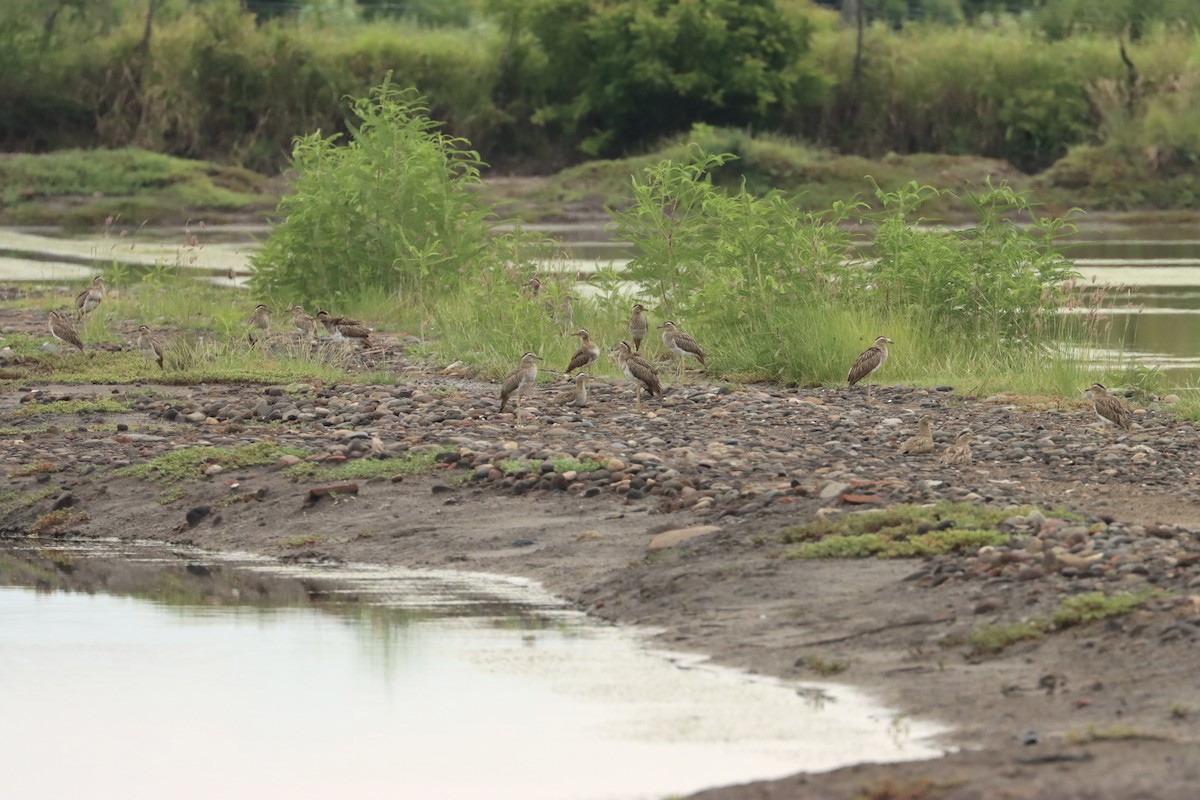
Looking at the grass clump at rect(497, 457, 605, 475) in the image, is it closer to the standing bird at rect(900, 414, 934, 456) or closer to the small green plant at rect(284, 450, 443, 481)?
the small green plant at rect(284, 450, 443, 481)

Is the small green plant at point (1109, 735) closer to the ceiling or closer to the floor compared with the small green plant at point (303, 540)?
closer to the ceiling

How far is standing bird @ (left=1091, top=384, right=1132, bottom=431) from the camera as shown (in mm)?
13789

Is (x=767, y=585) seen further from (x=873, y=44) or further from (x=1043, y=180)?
(x=873, y=44)

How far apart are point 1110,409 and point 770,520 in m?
4.29

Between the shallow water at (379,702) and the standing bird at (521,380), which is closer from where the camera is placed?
the shallow water at (379,702)

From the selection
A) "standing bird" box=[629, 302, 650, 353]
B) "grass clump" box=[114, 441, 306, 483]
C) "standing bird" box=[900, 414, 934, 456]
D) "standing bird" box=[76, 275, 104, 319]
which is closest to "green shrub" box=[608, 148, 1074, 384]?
"standing bird" box=[629, 302, 650, 353]

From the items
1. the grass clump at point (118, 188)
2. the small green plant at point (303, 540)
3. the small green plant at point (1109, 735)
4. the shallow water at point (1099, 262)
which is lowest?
the grass clump at point (118, 188)

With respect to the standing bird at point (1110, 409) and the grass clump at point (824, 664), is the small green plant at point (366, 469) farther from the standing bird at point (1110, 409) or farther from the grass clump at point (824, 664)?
the standing bird at point (1110, 409)

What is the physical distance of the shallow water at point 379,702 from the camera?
282 inches

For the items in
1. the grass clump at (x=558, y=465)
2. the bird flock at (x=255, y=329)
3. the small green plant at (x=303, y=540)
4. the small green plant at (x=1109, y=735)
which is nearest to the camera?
the small green plant at (x=1109, y=735)

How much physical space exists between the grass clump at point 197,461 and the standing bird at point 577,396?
2.70 meters

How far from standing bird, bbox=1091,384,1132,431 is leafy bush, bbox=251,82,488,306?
8801 millimetres

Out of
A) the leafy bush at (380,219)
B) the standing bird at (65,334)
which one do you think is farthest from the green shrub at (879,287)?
the standing bird at (65,334)

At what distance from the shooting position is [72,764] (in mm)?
7430
